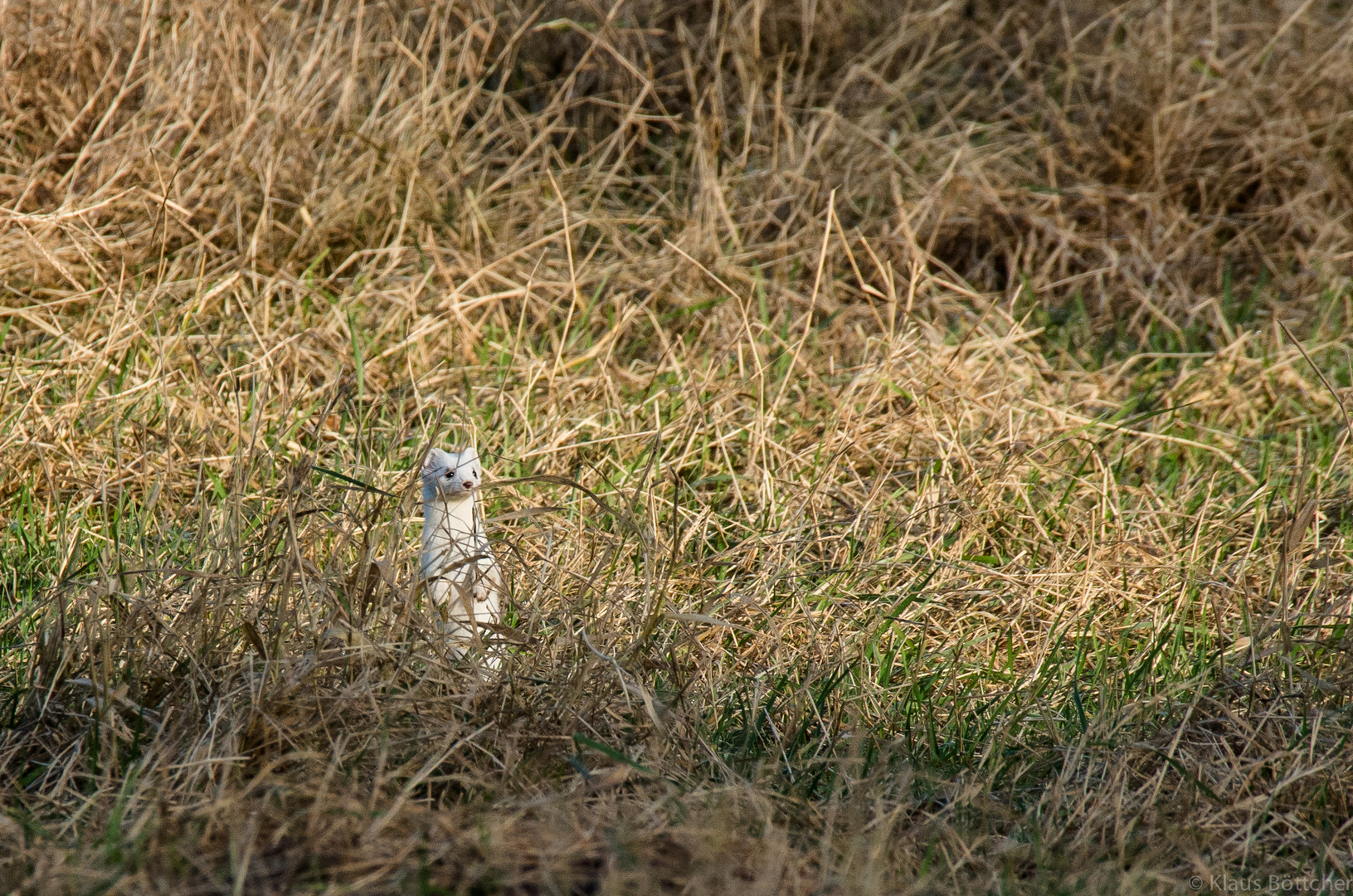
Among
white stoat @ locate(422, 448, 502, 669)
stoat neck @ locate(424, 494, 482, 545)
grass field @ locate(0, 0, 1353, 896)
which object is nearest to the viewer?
grass field @ locate(0, 0, 1353, 896)

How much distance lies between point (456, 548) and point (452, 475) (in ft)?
0.50

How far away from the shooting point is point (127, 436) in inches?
139

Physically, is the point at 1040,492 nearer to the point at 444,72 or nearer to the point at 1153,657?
the point at 1153,657

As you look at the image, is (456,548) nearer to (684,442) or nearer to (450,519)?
(450,519)

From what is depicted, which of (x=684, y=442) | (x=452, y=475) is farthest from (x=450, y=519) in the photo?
(x=684, y=442)

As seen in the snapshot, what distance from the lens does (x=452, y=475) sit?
2609mm

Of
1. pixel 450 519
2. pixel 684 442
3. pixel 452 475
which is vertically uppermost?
pixel 452 475

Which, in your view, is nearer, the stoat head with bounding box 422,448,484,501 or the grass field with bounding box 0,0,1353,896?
the grass field with bounding box 0,0,1353,896

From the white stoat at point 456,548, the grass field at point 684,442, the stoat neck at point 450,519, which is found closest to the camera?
the grass field at point 684,442

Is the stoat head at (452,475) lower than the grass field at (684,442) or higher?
higher

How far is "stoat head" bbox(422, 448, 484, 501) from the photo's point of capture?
102 inches

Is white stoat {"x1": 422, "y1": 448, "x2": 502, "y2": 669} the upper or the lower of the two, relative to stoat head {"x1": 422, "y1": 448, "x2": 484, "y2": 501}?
lower

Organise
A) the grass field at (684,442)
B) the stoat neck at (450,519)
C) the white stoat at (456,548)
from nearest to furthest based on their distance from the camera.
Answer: the grass field at (684,442) → the white stoat at (456,548) → the stoat neck at (450,519)

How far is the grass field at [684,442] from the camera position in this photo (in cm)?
223
